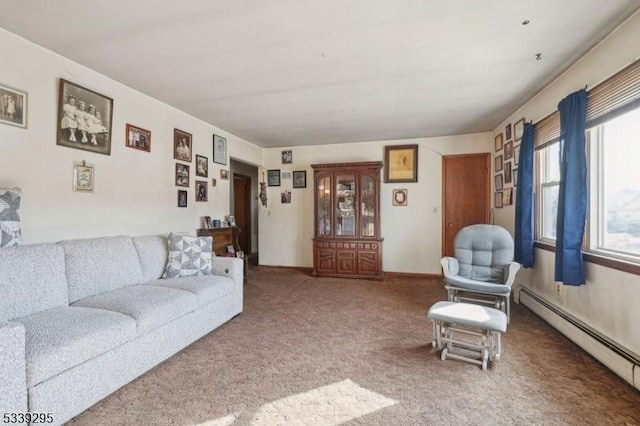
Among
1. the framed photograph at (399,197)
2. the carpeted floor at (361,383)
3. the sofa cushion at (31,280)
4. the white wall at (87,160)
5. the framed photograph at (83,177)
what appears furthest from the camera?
the framed photograph at (399,197)

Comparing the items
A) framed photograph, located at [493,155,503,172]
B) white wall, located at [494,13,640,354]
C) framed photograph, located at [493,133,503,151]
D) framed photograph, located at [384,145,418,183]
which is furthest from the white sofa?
framed photograph, located at [493,133,503,151]

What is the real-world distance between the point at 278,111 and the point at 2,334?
3106 mm

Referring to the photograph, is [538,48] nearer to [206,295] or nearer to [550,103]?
[550,103]

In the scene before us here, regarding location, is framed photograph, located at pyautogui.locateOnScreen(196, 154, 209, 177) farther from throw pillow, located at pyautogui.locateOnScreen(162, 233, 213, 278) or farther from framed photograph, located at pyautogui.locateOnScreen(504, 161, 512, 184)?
framed photograph, located at pyautogui.locateOnScreen(504, 161, 512, 184)

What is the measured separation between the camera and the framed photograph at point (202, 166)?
403 cm

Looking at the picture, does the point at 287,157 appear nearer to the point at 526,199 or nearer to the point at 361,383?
the point at 526,199

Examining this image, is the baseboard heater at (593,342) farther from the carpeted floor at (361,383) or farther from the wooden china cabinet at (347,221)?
the wooden china cabinet at (347,221)

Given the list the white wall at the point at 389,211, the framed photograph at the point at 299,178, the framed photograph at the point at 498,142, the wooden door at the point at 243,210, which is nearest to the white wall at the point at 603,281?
the framed photograph at the point at 498,142

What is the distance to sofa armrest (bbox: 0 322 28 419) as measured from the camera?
1.28m

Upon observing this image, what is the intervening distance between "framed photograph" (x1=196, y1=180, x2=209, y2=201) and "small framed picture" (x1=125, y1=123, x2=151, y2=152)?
857 millimetres

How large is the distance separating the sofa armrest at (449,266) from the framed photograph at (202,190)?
10.4ft

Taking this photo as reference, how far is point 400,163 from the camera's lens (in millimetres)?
5176

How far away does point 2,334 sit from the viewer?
4.20ft

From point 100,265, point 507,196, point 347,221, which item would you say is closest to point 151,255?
point 100,265
